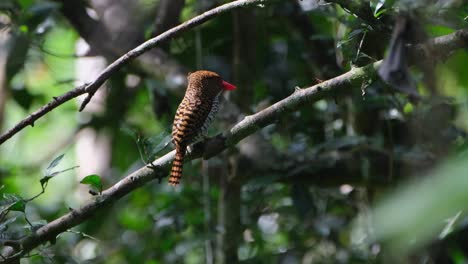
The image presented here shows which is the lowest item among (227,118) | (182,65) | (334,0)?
(227,118)

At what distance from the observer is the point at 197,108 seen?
286 centimetres

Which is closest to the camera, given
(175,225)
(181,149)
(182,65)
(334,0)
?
(334,0)

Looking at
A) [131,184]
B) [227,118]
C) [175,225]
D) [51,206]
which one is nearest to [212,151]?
[131,184]

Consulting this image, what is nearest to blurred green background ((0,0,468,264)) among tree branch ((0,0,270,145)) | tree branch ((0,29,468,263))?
tree branch ((0,29,468,263))

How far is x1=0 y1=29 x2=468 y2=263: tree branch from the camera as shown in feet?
5.97

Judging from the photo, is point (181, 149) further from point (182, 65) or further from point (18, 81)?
point (18, 81)

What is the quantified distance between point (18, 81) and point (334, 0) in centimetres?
311

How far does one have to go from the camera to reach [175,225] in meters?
3.61

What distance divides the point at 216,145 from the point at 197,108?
79 cm

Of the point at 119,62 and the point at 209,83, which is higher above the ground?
the point at 119,62

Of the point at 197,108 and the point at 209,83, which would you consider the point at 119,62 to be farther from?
the point at 209,83

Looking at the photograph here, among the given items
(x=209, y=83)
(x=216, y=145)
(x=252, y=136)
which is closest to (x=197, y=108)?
(x=209, y=83)

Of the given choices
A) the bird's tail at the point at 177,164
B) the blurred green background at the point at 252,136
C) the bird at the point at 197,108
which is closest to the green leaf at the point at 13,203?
the bird's tail at the point at 177,164

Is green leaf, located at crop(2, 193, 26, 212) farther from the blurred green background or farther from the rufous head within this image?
the rufous head
